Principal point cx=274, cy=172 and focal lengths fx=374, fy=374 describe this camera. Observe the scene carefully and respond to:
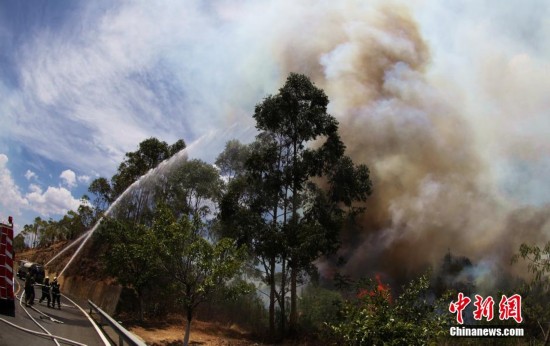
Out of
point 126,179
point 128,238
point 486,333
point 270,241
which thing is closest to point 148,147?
point 126,179

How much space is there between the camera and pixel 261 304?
34.6 m

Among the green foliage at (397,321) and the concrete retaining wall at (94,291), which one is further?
the concrete retaining wall at (94,291)

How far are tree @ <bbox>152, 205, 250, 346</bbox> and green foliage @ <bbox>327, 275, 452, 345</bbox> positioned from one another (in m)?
8.46

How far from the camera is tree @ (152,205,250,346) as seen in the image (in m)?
16.7

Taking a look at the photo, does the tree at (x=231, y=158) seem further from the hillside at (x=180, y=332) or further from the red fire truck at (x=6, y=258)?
the red fire truck at (x=6, y=258)

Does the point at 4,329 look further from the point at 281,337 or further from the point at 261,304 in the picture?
the point at 261,304

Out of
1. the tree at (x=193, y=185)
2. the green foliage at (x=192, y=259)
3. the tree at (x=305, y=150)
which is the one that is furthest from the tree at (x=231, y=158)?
the green foliage at (x=192, y=259)

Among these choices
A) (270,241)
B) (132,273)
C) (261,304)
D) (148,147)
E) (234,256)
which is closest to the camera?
(234,256)

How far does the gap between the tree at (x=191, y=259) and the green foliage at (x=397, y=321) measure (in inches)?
333

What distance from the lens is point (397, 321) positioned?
27.3 feet

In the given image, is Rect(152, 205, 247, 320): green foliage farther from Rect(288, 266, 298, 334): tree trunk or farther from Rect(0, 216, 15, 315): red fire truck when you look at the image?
Rect(288, 266, 298, 334): tree trunk

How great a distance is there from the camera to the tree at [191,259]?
1672cm

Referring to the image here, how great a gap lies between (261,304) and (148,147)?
27.4 meters

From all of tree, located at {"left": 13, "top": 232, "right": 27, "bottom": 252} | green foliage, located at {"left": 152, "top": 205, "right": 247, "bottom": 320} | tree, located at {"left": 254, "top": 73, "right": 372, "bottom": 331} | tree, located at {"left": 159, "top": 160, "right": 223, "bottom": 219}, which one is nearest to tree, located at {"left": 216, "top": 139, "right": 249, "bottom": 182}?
tree, located at {"left": 159, "top": 160, "right": 223, "bottom": 219}
